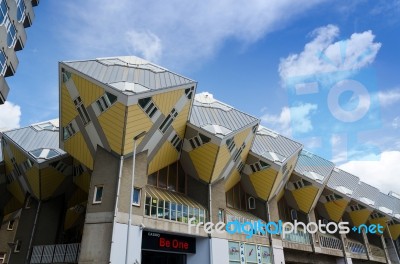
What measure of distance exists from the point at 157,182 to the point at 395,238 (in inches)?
2058

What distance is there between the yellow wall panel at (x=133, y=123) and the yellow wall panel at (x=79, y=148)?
13.0 feet

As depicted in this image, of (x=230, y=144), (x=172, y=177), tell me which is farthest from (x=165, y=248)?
(x=230, y=144)

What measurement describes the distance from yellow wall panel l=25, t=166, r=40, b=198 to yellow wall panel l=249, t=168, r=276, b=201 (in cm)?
2088

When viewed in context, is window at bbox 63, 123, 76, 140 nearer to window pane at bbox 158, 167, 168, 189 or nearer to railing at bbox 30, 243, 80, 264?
window pane at bbox 158, 167, 168, 189

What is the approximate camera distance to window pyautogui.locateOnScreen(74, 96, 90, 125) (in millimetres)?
22328

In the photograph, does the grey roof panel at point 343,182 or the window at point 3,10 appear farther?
the grey roof panel at point 343,182

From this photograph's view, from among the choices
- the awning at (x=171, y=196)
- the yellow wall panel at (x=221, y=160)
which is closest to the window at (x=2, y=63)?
the awning at (x=171, y=196)

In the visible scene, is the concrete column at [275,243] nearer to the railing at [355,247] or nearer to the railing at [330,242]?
the railing at [330,242]

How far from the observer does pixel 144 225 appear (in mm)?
21797

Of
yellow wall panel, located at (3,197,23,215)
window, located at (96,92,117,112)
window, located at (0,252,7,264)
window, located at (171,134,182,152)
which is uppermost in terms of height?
window, located at (171,134,182,152)

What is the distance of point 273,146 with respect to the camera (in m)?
36.2

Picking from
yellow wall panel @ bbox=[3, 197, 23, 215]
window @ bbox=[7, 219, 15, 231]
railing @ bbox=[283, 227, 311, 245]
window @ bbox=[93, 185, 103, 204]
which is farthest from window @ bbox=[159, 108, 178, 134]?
window @ bbox=[7, 219, 15, 231]

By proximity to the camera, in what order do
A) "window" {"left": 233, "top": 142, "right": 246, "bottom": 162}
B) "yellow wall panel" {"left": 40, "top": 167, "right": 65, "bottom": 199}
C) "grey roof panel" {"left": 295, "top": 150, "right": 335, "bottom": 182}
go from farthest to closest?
"grey roof panel" {"left": 295, "top": 150, "right": 335, "bottom": 182} < "window" {"left": 233, "top": 142, "right": 246, "bottom": 162} < "yellow wall panel" {"left": 40, "top": 167, "right": 65, "bottom": 199}

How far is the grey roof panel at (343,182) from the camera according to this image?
45.8 meters
